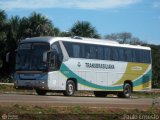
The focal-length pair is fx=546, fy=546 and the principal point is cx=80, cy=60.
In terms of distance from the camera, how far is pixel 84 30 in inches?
2392

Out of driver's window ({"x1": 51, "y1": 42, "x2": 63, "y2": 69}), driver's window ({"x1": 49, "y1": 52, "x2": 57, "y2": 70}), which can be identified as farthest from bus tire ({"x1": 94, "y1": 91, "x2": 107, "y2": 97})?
driver's window ({"x1": 49, "y1": 52, "x2": 57, "y2": 70})

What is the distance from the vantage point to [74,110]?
16984 millimetres

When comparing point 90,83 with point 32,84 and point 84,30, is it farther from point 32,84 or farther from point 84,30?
point 84,30

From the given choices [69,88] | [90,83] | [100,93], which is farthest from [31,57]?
[100,93]

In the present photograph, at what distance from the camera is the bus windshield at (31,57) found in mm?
29844

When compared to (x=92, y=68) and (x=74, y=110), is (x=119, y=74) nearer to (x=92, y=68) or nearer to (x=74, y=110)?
(x=92, y=68)

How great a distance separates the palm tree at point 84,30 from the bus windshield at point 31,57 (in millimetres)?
29943

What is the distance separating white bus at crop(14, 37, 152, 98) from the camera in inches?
1180

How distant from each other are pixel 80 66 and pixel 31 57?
3.23m

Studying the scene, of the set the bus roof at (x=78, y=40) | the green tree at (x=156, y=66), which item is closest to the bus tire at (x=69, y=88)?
the bus roof at (x=78, y=40)

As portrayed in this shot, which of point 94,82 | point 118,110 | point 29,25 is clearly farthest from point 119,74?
point 29,25

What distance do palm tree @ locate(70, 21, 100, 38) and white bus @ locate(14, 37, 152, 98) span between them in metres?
23.8

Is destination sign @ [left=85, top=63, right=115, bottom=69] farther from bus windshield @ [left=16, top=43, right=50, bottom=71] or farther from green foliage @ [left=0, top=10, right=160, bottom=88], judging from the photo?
green foliage @ [left=0, top=10, right=160, bottom=88]

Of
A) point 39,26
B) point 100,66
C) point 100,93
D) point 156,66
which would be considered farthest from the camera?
point 156,66
